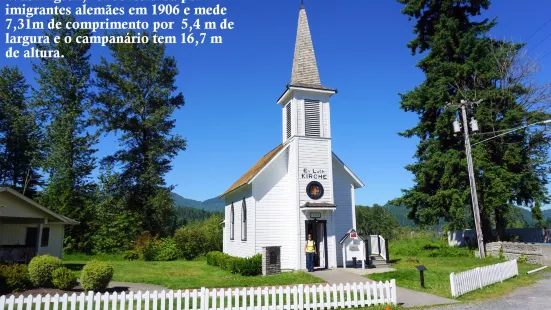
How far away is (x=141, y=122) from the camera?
37312 millimetres

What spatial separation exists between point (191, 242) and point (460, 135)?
23.1m

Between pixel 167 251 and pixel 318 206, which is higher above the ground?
pixel 318 206

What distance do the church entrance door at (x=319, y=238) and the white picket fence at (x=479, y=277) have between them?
7791 mm

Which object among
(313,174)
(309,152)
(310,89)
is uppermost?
(310,89)

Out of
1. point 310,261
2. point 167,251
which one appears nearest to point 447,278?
point 310,261

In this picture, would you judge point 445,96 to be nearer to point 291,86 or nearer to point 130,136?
point 291,86

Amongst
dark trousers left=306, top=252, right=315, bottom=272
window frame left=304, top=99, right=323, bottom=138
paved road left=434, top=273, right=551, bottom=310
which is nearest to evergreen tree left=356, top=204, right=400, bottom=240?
window frame left=304, top=99, right=323, bottom=138

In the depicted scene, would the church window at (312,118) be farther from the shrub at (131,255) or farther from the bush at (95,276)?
the shrub at (131,255)

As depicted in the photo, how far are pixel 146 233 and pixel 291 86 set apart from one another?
20.6m

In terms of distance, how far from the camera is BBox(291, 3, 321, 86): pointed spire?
21359 mm

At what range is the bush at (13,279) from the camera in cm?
1255

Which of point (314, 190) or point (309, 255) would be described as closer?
point (309, 255)

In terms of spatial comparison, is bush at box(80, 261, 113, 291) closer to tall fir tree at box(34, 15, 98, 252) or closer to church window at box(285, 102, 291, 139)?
church window at box(285, 102, 291, 139)

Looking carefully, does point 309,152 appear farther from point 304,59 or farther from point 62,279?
point 62,279
